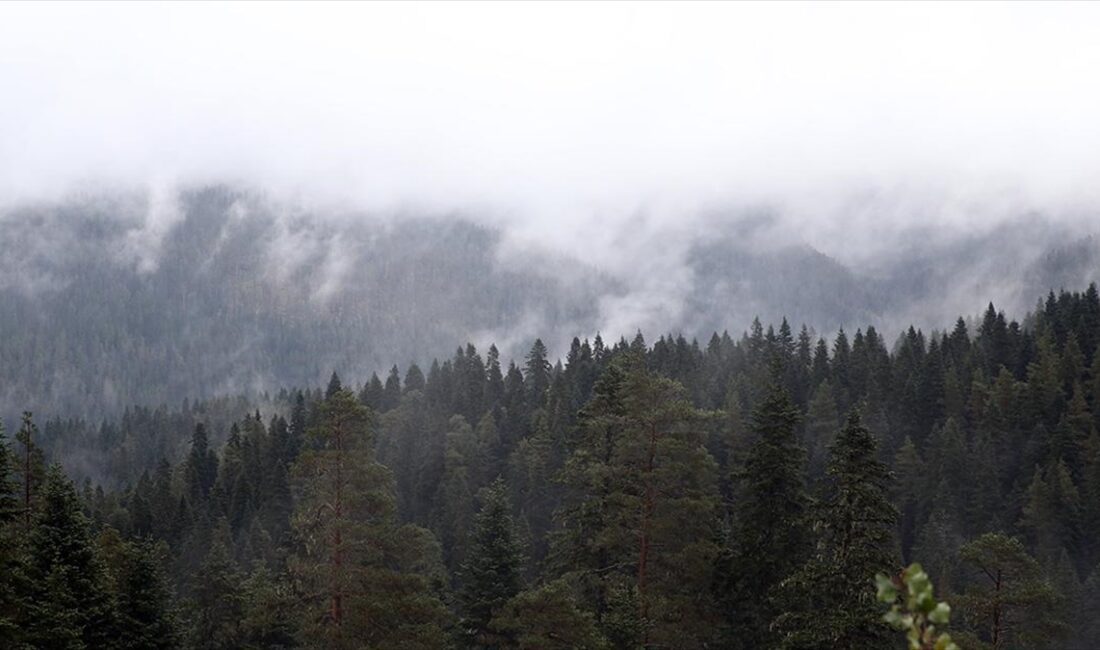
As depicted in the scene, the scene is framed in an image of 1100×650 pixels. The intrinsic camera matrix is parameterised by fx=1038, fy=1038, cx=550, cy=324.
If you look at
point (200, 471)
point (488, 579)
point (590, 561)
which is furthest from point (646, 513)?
point (200, 471)

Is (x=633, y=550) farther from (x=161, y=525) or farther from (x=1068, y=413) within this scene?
(x=161, y=525)

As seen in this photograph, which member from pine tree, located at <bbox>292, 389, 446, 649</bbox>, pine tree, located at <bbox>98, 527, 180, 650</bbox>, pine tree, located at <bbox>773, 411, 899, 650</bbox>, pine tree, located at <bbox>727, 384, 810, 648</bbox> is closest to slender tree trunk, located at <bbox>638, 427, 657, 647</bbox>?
pine tree, located at <bbox>727, 384, 810, 648</bbox>

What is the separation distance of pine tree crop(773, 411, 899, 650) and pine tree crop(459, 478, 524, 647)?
45.0ft

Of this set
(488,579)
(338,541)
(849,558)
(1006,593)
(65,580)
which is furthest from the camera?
(488,579)

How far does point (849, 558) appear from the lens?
91.2 feet

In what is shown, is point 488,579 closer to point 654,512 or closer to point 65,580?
point 654,512

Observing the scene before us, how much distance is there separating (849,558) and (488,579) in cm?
1673

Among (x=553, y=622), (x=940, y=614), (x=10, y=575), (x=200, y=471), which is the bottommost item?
(x=553, y=622)

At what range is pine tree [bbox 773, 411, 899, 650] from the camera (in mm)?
27797

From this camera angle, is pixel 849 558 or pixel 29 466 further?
pixel 29 466

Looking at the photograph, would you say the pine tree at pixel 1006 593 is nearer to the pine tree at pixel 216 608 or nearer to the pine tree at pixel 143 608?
the pine tree at pixel 143 608

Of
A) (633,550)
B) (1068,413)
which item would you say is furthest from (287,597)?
(1068,413)

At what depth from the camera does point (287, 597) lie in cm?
3444

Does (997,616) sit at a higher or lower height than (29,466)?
lower
